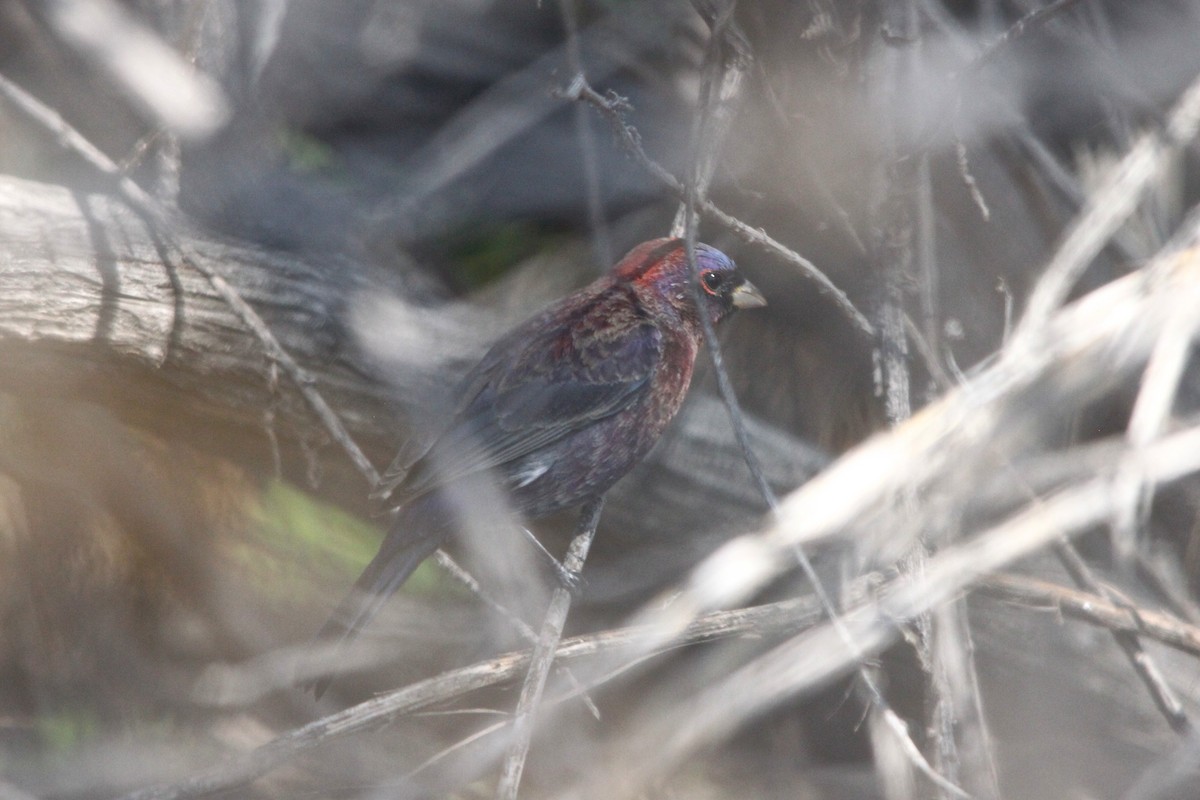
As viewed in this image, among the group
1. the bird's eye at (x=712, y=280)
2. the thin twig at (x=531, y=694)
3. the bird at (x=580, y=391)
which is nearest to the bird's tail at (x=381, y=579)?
the bird at (x=580, y=391)

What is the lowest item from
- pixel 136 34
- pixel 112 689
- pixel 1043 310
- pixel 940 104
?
pixel 112 689

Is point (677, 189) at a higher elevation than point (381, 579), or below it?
higher

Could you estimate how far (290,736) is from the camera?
230 cm

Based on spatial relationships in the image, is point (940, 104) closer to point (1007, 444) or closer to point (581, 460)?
point (1007, 444)

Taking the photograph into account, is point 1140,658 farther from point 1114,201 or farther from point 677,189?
point 677,189

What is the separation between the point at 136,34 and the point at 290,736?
2032 millimetres

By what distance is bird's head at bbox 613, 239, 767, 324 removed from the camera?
3414 millimetres

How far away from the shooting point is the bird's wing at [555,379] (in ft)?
10.8

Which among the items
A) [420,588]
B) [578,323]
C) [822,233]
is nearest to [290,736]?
[420,588]

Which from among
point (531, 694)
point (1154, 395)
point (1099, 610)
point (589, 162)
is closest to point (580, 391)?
point (589, 162)

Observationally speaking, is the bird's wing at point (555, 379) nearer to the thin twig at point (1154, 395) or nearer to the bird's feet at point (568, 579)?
the bird's feet at point (568, 579)

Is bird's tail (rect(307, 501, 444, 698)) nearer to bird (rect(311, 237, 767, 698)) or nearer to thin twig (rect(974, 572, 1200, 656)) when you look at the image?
bird (rect(311, 237, 767, 698))

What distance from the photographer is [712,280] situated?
3.43 meters

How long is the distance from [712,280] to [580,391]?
55 cm
